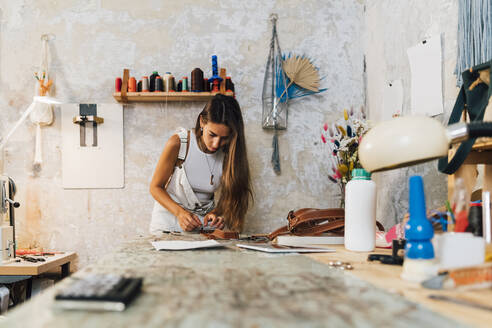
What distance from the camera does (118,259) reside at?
0.97m

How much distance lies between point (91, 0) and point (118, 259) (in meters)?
2.48

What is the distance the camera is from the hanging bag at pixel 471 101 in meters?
1.09

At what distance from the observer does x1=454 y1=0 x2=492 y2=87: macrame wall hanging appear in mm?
1354

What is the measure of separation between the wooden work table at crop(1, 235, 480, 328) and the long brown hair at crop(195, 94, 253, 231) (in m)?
1.40

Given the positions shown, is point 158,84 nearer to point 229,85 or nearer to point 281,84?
point 229,85

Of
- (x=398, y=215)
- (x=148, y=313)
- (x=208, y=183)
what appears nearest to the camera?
(x=148, y=313)

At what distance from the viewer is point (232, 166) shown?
2.34 m

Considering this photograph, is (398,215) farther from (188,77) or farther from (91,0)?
(91,0)

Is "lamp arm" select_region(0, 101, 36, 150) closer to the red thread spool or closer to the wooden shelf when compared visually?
the wooden shelf

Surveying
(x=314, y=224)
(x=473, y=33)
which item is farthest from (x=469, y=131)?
(x=473, y=33)

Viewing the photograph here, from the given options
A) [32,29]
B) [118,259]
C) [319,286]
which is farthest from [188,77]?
[319,286]

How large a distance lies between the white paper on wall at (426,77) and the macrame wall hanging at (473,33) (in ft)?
0.75

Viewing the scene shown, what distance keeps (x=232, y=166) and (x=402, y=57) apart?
1.18m

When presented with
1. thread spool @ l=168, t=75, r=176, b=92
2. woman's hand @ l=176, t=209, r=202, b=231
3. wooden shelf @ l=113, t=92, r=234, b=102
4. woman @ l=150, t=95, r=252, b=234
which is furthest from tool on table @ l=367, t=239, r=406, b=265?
thread spool @ l=168, t=75, r=176, b=92
